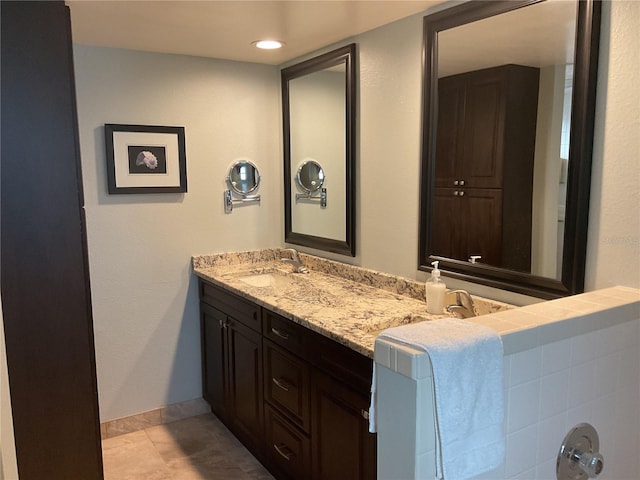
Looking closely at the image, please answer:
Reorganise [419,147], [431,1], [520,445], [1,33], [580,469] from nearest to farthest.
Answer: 1. [520,445]
2. [580,469]
3. [1,33]
4. [431,1]
5. [419,147]

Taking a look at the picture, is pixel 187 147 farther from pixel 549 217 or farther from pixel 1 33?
pixel 549 217

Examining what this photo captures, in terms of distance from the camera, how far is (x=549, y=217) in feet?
5.81

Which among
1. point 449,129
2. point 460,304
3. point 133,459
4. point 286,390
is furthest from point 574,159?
point 133,459

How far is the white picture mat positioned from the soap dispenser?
5.47 feet

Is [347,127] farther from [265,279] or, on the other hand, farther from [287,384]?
[287,384]

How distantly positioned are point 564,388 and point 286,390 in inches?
49.3

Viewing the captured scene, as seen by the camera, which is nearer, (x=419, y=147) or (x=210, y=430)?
(x=419, y=147)

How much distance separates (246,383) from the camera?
8.82 feet

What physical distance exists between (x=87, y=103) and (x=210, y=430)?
77.9 inches

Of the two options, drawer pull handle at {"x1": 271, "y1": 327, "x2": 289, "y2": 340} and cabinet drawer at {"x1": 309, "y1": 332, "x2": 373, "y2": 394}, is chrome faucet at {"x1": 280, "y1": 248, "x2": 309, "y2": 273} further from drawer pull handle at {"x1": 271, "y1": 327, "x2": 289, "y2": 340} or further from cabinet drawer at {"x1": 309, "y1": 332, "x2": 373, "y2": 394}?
cabinet drawer at {"x1": 309, "y1": 332, "x2": 373, "y2": 394}

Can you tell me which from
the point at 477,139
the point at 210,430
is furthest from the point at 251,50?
the point at 210,430

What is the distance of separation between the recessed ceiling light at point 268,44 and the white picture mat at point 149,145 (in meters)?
0.72

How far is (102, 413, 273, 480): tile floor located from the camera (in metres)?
2.63

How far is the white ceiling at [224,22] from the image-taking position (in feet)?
6.94
